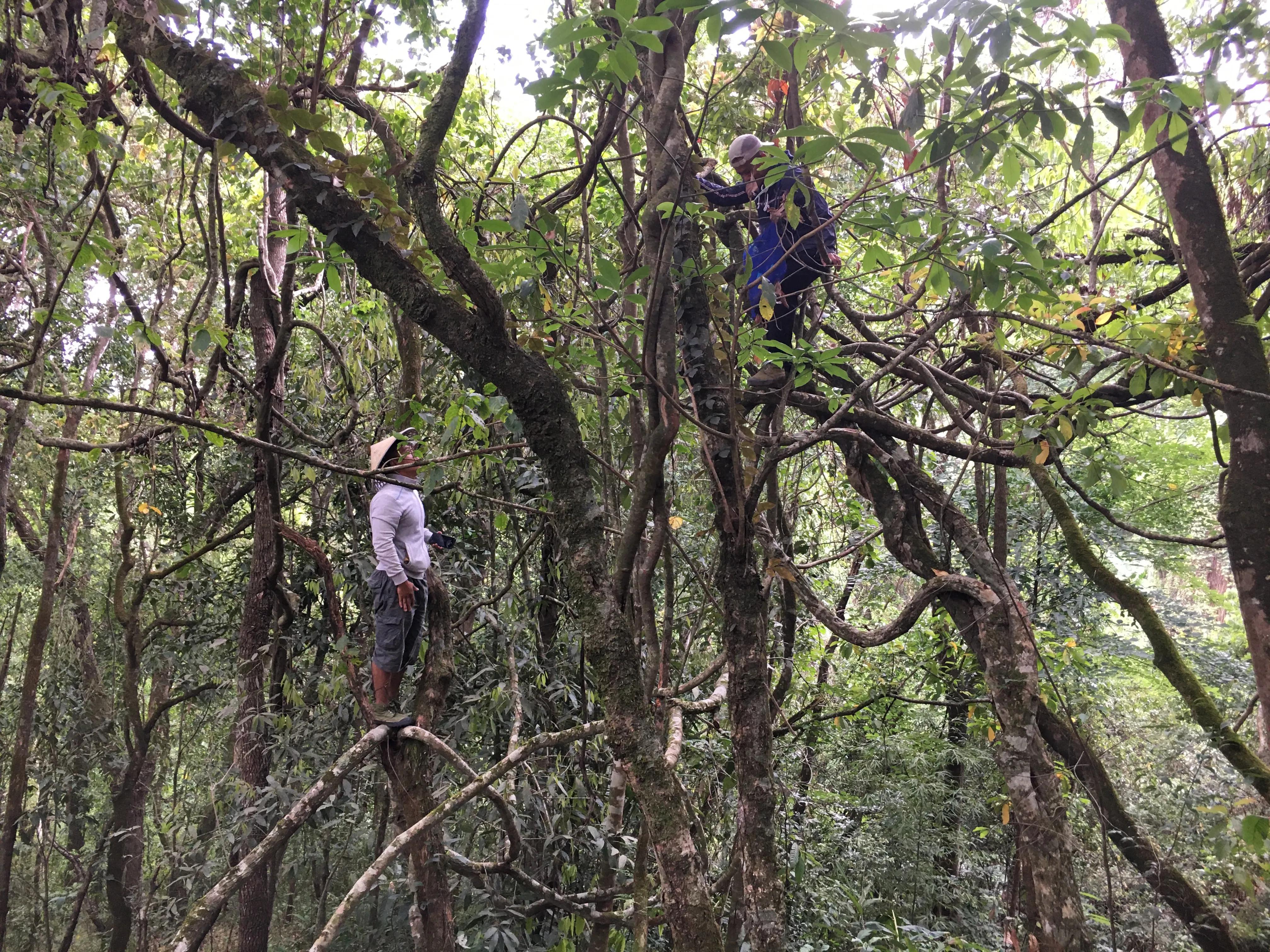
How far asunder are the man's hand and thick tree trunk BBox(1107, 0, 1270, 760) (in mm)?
3164

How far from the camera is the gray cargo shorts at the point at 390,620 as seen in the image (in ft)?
11.5

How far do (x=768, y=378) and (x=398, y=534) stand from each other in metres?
1.90

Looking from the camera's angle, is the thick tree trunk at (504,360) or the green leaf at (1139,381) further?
the green leaf at (1139,381)

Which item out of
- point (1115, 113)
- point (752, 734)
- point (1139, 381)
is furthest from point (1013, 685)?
point (1115, 113)

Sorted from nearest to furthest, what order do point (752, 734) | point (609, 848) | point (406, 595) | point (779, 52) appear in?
point (779, 52)
point (752, 734)
point (609, 848)
point (406, 595)

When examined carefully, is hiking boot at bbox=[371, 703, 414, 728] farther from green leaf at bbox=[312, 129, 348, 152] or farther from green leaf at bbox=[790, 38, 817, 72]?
green leaf at bbox=[790, 38, 817, 72]

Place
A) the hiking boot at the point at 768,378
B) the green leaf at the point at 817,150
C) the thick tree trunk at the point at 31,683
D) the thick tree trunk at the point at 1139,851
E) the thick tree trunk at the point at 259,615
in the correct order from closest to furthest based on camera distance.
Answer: the green leaf at the point at 817,150, the hiking boot at the point at 768,378, the thick tree trunk at the point at 1139,851, the thick tree trunk at the point at 259,615, the thick tree trunk at the point at 31,683

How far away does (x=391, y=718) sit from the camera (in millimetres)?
2795

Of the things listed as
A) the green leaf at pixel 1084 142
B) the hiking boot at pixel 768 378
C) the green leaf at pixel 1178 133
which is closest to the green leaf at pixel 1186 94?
the green leaf at pixel 1178 133

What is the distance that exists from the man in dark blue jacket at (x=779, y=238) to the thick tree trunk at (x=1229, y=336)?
3.63 ft

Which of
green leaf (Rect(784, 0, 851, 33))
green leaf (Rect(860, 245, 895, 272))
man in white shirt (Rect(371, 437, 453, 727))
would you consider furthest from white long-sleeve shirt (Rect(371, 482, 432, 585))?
green leaf (Rect(784, 0, 851, 33))

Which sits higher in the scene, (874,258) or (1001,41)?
(1001,41)

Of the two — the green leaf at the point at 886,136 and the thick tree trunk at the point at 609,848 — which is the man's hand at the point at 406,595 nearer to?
the thick tree trunk at the point at 609,848

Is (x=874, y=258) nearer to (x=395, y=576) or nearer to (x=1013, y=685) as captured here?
(x=1013, y=685)
